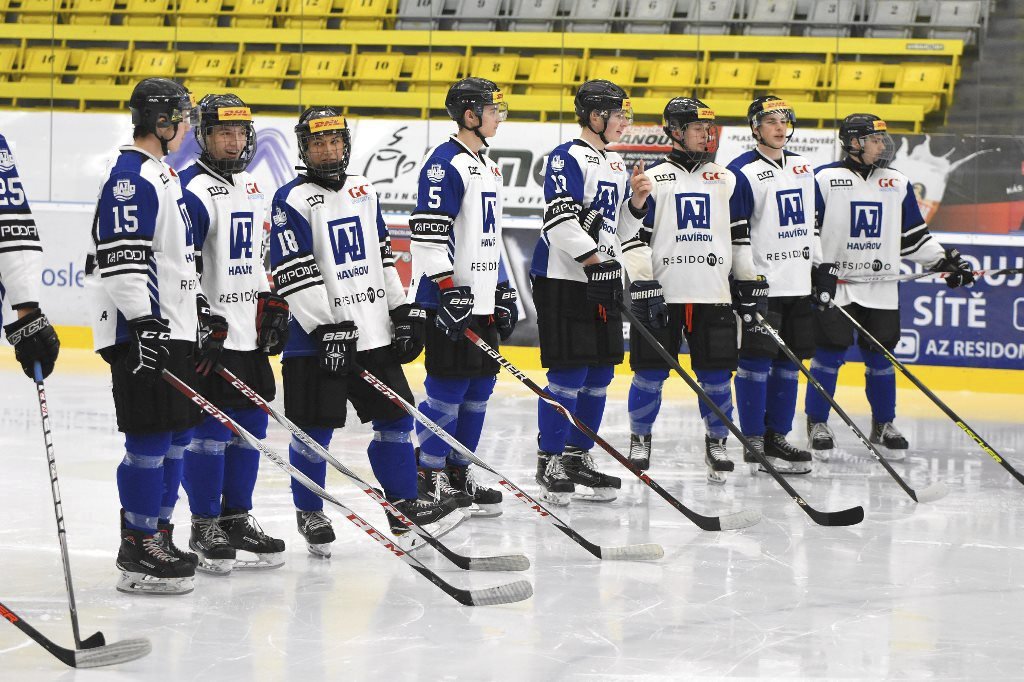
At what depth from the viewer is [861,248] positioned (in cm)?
571

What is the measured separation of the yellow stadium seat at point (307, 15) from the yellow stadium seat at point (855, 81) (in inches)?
139

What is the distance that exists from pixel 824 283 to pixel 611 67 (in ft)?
12.7

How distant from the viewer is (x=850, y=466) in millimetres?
5422

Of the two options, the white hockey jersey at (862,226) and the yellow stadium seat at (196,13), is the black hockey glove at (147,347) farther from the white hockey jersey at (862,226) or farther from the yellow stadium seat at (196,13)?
the yellow stadium seat at (196,13)

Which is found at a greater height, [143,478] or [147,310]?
[147,310]

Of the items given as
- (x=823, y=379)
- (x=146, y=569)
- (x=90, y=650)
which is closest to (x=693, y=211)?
(x=823, y=379)

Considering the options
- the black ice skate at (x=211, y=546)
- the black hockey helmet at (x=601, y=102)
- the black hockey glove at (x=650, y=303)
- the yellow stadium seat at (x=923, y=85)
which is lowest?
the black ice skate at (x=211, y=546)

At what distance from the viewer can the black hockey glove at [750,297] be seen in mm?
5008

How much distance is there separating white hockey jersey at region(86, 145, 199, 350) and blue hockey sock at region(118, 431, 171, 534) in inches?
10.1

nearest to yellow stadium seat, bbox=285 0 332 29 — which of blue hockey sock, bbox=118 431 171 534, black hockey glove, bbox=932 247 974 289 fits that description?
black hockey glove, bbox=932 247 974 289

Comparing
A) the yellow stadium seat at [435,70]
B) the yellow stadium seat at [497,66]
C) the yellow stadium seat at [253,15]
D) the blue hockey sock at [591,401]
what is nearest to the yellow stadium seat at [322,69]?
the yellow stadium seat at [253,15]

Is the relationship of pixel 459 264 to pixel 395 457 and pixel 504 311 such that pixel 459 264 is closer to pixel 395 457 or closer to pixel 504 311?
pixel 504 311

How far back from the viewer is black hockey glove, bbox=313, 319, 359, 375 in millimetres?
3645

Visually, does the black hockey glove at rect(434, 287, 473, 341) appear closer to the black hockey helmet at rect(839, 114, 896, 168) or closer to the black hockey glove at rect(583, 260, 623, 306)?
the black hockey glove at rect(583, 260, 623, 306)
